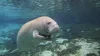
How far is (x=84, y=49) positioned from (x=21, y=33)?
476cm

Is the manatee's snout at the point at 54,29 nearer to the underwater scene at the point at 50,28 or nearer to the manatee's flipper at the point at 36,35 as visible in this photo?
the underwater scene at the point at 50,28

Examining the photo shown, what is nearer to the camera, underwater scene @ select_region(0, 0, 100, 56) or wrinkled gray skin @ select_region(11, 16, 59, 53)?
wrinkled gray skin @ select_region(11, 16, 59, 53)

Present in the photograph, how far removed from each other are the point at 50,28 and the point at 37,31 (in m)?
0.29

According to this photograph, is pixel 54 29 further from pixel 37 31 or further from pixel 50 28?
pixel 37 31

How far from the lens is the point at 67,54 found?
6.89 meters

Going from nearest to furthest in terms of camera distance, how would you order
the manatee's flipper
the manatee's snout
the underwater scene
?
the manatee's snout → the manatee's flipper → the underwater scene

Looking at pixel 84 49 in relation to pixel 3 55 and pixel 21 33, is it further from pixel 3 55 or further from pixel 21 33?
pixel 21 33

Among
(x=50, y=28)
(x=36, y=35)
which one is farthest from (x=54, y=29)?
(x=36, y=35)

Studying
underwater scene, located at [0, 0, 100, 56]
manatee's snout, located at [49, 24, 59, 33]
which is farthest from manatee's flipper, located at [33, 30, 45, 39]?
manatee's snout, located at [49, 24, 59, 33]

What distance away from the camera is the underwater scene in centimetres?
290

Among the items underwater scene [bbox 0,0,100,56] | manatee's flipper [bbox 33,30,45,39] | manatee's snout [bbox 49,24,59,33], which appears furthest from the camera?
underwater scene [bbox 0,0,100,56]

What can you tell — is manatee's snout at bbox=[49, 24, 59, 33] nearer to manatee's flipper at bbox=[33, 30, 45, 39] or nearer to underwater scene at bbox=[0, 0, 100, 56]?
underwater scene at bbox=[0, 0, 100, 56]

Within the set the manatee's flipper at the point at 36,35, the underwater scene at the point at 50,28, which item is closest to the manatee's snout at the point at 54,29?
the underwater scene at the point at 50,28

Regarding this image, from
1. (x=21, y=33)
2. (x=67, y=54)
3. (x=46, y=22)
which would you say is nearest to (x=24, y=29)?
(x=21, y=33)
